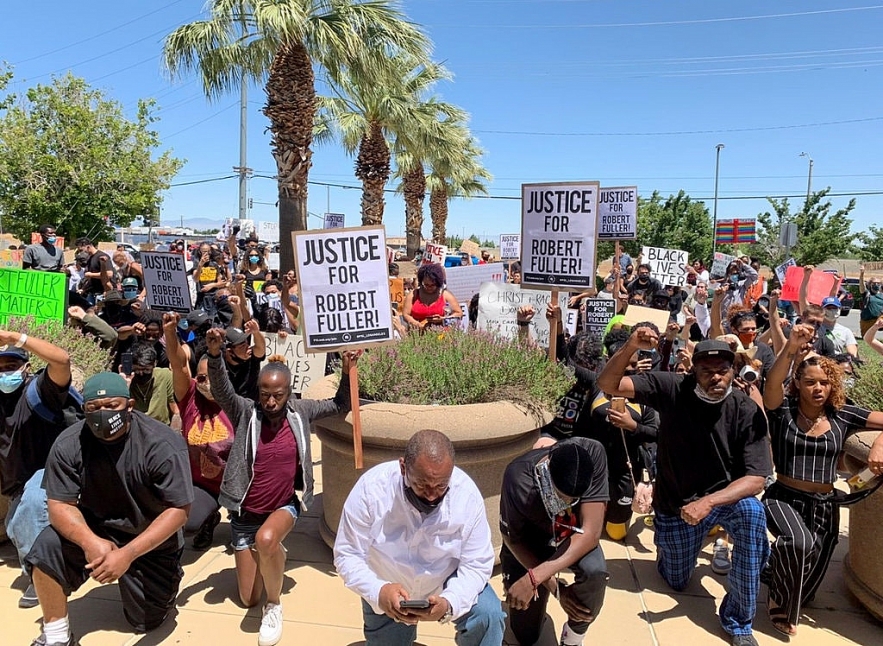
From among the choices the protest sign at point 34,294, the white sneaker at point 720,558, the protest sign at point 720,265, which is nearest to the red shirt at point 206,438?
the protest sign at point 34,294

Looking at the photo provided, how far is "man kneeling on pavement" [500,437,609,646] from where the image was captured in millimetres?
3012

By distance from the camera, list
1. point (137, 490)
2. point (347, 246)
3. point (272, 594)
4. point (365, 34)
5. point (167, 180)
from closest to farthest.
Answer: point (137, 490)
point (272, 594)
point (347, 246)
point (365, 34)
point (167, 180)

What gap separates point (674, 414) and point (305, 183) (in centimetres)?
1216

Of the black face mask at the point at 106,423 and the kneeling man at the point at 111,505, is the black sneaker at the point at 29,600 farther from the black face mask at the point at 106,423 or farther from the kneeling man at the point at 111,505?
the black face mask at the point at 106,423

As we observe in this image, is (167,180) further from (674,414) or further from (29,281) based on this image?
(674,414)

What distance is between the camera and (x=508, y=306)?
7.46 m

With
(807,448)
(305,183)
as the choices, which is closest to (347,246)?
(807,448)

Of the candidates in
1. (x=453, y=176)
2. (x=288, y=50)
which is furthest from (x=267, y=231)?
(x=288, y=50)

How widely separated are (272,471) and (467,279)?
5.87 m

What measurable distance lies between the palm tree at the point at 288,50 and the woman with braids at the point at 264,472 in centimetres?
922

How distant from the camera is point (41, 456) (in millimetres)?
3852

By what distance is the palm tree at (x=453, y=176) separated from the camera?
28.7 metres

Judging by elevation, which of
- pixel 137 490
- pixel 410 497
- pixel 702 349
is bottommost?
pixel 137 490

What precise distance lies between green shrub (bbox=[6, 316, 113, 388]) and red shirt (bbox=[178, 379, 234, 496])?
955 millimetres
